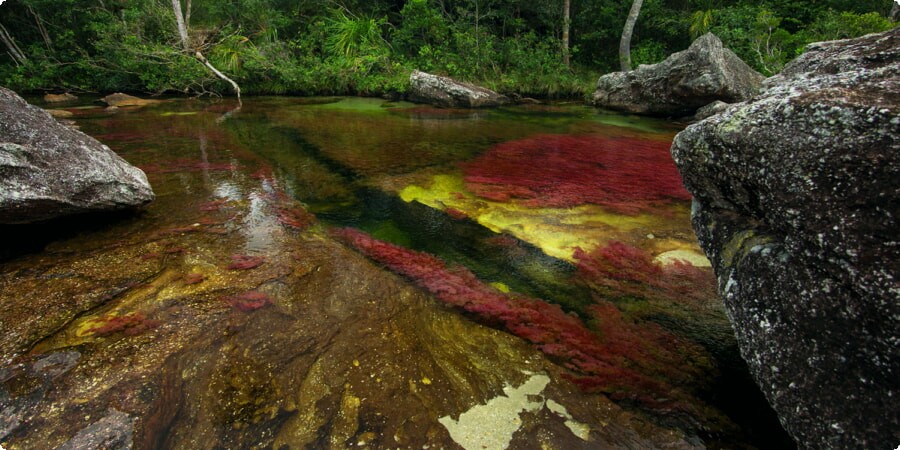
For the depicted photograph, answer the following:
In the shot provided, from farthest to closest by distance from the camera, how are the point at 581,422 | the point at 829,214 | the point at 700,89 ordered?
the point at 700,89 → the point at 581,422 → the point at 829,214

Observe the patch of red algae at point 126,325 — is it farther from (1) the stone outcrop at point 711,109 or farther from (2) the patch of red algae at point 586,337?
(1) the stone outcrop at point 711,109

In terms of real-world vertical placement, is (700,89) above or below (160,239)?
above

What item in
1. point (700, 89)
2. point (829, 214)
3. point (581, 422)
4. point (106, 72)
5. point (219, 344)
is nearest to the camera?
point (829, 214)

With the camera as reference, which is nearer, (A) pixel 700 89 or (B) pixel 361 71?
(A) pixel 700 89

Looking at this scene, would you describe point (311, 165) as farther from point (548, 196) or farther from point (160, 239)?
point (548, 196)

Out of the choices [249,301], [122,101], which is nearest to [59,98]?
[122,101]

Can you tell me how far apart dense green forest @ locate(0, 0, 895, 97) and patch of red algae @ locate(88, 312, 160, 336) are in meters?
13.2

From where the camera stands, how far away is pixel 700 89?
389 inches

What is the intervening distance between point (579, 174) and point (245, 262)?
14.2 ft

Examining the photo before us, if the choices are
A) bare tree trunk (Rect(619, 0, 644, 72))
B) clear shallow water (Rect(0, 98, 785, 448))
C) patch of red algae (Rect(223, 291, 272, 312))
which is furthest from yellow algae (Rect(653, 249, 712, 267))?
bare tree trunk (Rect(619, 0, 644, 72))

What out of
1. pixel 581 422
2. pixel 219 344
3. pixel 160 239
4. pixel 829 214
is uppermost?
pixel 829 214

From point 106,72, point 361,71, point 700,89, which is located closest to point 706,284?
point 700,89

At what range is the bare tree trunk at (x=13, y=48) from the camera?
1488 centimetres

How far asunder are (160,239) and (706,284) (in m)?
4.42
